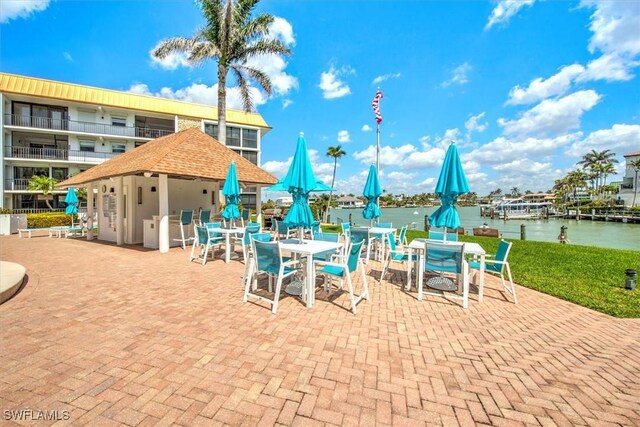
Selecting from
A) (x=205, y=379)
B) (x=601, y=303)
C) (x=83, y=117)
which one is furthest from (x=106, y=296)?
(x=83, y=117)

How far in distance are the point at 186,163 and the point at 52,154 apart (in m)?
24.8

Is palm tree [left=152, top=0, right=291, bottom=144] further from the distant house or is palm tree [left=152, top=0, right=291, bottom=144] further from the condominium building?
the distant house

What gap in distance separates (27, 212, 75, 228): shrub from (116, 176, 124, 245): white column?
41.1 feet

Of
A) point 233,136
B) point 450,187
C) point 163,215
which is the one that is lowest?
point 163,215

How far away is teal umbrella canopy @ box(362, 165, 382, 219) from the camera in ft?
30.3

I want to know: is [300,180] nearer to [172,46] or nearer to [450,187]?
[450,187]

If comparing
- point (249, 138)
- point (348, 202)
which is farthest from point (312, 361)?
point (348, 202)

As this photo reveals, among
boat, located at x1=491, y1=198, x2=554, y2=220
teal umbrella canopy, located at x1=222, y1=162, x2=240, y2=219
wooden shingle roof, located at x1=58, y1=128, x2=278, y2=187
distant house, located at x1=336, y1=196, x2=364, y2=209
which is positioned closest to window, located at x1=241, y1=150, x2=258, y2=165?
wooden shingle roof, located at x1=58, y1=128, x2=278, y2=187

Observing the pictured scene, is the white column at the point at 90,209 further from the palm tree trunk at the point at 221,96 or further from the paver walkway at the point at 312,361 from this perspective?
the paver walkway at the point at 312,361

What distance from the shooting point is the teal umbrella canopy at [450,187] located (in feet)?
18.4

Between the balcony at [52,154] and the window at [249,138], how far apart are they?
14.7 m

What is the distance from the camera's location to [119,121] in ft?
92.4

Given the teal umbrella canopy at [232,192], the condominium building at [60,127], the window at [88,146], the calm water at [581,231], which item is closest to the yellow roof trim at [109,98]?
the condominium building at [60,127]

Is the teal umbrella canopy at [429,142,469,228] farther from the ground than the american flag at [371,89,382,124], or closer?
closer
